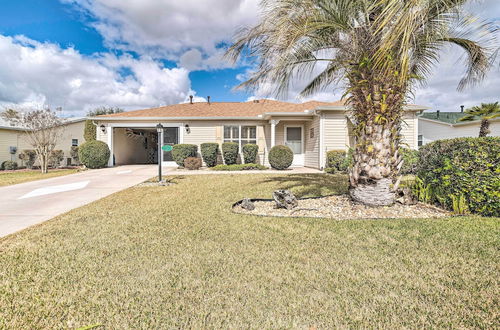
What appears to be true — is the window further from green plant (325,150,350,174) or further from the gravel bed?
the gravel bed

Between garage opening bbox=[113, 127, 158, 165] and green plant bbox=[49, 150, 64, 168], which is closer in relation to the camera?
green plant bbox=[49, 150, 64, 168]

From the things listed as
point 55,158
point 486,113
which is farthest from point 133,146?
point 486,113

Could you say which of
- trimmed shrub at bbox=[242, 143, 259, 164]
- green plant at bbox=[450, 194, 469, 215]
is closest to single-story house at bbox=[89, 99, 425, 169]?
trimmed shrub at bbox=[242, 143, 259, 164]

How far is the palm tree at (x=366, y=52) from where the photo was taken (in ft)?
13.1

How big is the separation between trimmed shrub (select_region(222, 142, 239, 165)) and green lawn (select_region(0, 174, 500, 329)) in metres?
9.27

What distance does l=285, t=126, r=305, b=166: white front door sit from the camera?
1404 centimetres

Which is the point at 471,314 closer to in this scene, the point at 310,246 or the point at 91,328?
the point at 310,246

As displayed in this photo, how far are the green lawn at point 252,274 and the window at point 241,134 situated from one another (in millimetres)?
10475

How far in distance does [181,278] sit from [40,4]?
12.3m

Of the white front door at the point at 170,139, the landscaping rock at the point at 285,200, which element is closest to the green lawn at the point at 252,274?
the landscaping rock at the point at 285,200

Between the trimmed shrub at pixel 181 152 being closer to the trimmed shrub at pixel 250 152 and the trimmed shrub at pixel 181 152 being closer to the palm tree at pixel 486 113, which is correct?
the trimmed shrub at pixel 250 152

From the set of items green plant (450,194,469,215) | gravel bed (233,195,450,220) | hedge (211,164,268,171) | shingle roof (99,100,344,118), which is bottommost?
gravel bed (233,195,450,220)

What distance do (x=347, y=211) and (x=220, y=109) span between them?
1259 centimetres

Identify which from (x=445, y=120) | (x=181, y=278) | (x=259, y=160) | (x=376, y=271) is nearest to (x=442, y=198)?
(x=376, y=271)
